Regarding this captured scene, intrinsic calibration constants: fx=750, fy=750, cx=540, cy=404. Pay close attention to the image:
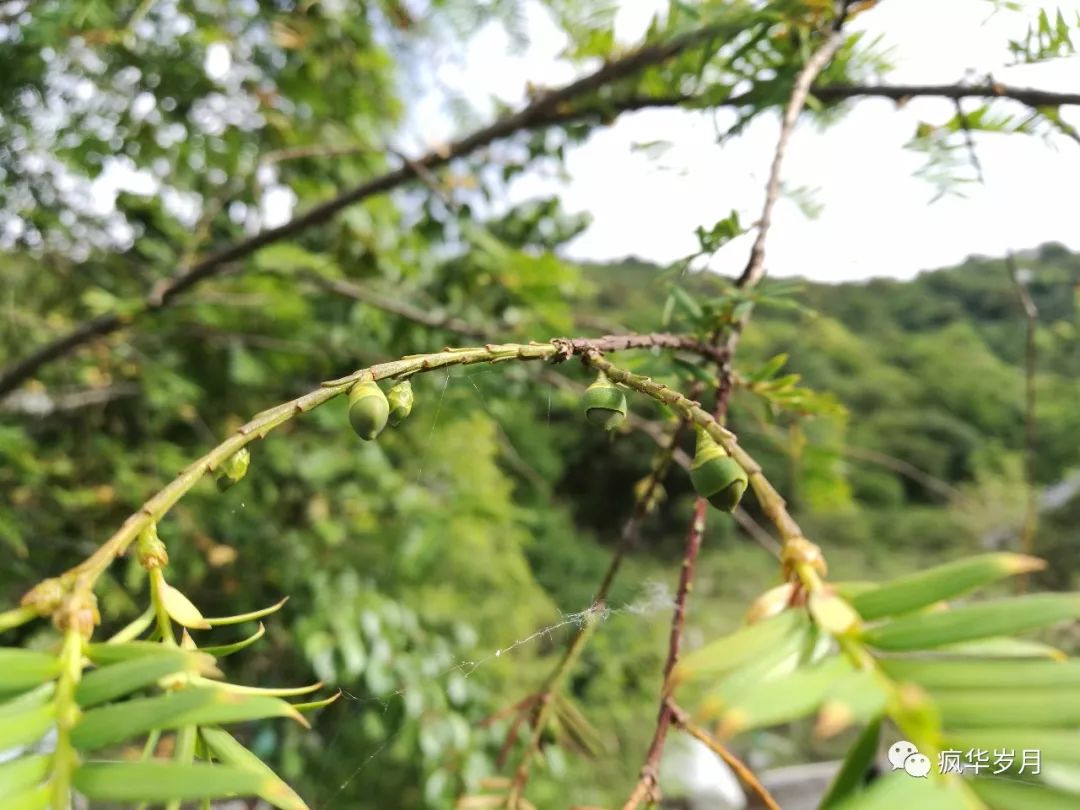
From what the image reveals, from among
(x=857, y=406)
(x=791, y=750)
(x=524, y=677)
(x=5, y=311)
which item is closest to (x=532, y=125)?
(x=5, y=311)

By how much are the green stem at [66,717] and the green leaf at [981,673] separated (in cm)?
16

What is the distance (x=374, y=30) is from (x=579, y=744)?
1.14 m

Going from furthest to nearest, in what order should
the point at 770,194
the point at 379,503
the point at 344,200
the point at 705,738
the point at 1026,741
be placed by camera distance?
1. the point at 379,503
2. the point at 344,200
3. the point at 770,194
4. the point at 705,738
5. the point at 1026,741

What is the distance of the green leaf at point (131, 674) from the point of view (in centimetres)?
14

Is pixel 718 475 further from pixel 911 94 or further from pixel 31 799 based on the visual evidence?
pixel 911 94

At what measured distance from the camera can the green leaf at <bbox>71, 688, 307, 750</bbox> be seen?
5.5 inches

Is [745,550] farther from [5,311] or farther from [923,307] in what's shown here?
[5,311]

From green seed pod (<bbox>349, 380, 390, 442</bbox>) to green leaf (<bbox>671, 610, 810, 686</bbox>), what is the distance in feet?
0.30

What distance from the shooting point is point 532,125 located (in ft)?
2.55

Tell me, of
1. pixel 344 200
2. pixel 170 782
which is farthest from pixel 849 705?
pixel 344 200

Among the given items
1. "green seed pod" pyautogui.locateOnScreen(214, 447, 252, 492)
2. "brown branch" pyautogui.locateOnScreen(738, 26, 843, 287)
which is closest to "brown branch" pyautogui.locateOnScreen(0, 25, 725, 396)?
"brown branch" pyautogui.locateOnScreen(738, 26, 843, 287)

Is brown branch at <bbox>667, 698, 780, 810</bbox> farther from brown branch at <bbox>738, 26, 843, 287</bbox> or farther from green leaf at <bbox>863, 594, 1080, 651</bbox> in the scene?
brown branch at <bbox>738, 26, 843, 287</bbox>

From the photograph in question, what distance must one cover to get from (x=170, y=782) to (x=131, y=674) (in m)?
0.03

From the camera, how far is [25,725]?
14 cm
